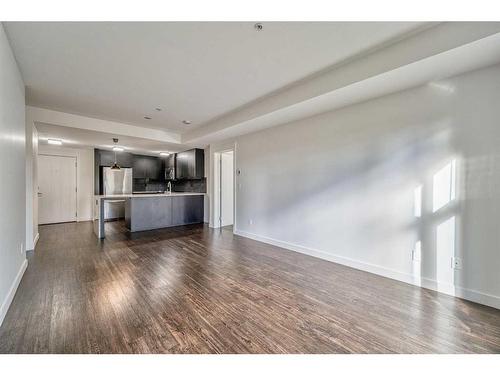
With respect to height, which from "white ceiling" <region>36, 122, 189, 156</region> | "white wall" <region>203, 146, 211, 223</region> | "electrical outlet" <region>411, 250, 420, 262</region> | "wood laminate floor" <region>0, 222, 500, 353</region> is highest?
"white ceiling" <region>36, 122, 189, 156</region>

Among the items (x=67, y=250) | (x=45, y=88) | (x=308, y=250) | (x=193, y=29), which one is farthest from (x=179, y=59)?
(x=67, y=250)

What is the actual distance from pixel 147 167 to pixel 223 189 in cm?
350

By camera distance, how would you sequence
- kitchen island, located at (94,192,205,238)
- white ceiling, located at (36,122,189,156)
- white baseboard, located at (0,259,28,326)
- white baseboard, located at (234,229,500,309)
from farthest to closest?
kitchen island, located at (94,192,205,238), white ceiling, located at (36,122,189,156), white baseboard, located at (234,229,500,309), white baseboard, located at (0,259,28,326)

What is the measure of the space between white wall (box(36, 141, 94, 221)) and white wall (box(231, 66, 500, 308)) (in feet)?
20.1

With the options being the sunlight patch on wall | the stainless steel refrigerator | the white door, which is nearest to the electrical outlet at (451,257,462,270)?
the sunlight patch on wall

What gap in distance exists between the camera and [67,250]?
3.86 m

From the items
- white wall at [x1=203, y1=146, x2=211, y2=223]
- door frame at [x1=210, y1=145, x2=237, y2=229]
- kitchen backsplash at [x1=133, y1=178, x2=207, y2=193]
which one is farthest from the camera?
kitchen backsplash at [x1=133, y1=178, x2=207, y2=193]

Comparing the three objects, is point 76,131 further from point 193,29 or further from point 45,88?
point 193,29

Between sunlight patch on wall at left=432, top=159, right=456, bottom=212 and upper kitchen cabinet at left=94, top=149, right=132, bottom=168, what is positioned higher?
upper kitchen cabinet at left=94, top=149, right=132, bottom=168

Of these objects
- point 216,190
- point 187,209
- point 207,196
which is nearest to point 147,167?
point 187,209

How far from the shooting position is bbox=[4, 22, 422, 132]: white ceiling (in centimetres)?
191

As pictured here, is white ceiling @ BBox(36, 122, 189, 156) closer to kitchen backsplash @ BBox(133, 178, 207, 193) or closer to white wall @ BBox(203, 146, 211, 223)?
white wall @ BBox(203, 146, 211, 223)

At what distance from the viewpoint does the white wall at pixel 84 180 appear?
6672mm

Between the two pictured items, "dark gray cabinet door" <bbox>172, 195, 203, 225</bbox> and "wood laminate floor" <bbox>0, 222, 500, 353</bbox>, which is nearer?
"wood laminate floor" <bbox>0, 222, 500, 353</bbox>
